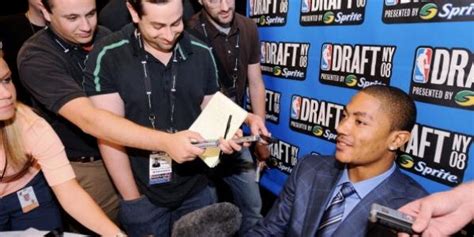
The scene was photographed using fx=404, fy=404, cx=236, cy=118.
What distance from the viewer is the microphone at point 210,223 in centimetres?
146

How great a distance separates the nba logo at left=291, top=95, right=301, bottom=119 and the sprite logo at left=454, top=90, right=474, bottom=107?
110 cm

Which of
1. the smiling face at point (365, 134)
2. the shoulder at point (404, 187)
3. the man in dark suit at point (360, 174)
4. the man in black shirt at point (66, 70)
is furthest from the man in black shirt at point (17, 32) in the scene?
the shoulder at point (404, 187)

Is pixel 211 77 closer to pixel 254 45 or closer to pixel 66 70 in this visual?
pixel 66 70

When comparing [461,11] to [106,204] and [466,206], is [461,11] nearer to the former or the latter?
[466,206]

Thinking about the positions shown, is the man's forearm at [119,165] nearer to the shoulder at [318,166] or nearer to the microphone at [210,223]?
the microphone at [210,223]

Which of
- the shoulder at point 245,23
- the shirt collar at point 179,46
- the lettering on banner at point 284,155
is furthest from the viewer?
the lettering on banner at point 284,155

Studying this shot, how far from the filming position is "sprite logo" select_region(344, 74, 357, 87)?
2252 mm

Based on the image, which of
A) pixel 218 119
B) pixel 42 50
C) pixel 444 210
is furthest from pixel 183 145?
pixel 444 210

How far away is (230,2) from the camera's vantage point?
2533mm

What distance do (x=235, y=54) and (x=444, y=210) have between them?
1.66m

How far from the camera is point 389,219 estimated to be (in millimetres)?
1019

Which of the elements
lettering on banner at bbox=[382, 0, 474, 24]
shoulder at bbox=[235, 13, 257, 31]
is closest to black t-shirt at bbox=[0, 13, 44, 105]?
shoulder at bbox=[235, 13, 257, 31]

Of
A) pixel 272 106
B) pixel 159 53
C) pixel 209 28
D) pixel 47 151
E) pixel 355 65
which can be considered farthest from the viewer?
pixel 272 106

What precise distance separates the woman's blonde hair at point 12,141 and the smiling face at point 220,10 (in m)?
1.34
